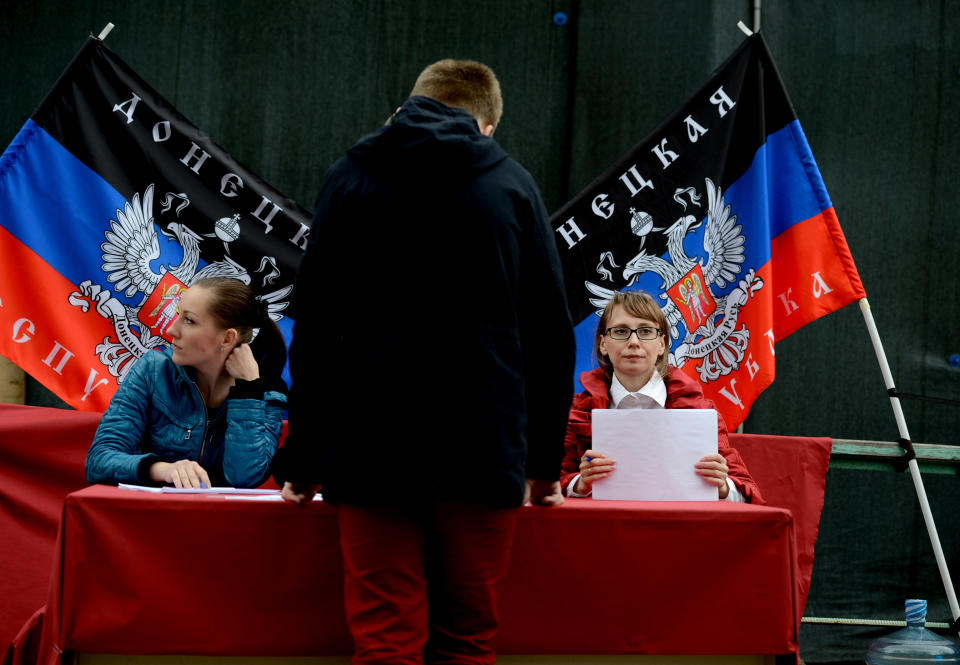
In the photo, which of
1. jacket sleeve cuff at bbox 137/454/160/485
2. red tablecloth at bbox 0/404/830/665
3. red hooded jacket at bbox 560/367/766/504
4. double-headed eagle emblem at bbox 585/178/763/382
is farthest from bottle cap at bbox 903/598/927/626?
jacket sleeve cuff at bbox 137/454/160/485

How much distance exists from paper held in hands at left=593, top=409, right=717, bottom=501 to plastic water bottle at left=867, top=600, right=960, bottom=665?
1902mm

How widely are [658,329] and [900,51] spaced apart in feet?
9.23

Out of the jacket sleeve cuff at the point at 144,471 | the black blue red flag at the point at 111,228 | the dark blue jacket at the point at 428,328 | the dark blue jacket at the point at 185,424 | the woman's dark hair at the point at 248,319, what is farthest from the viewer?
the black blue red flag at the point at 111,228

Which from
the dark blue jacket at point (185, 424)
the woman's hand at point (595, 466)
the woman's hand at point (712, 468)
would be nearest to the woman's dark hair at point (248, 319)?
the dark blue jacket at point (185, 424)

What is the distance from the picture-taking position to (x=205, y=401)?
9.46 feet

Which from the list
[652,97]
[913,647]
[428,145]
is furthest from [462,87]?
[913,647]

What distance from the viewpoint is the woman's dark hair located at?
2.87m

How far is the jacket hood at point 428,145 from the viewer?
205 centimetres

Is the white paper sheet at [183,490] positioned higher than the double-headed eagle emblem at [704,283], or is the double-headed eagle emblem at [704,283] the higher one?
the double-headed eagle emblem at [704,283]

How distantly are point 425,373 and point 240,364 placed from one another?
1.07 m

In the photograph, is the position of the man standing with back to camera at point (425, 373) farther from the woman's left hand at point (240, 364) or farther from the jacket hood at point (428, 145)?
the woman's left hand at point (240, 364)

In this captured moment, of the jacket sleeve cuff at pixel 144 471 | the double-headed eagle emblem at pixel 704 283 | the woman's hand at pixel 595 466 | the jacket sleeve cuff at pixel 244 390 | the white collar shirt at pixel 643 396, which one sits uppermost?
the double-headed eagle emblem at pixel 704 283

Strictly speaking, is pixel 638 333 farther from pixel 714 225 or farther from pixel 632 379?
pixel 714 225

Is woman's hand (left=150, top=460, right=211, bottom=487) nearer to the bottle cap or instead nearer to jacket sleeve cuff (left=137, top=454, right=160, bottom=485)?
jacket sleeve cuff (left=137, top=454, right=160, bottom=485)
